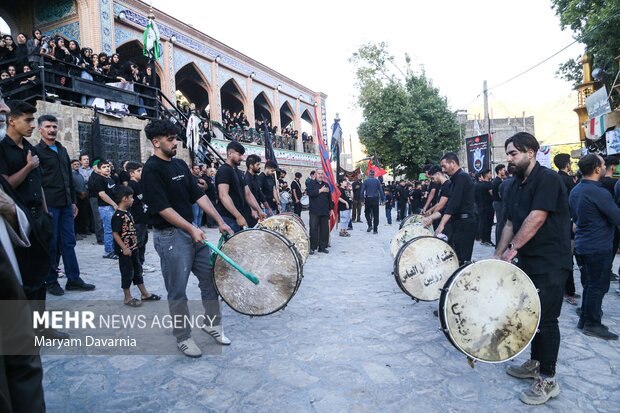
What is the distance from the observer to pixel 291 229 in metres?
6.25

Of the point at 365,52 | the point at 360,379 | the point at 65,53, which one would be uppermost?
the point at 365,52

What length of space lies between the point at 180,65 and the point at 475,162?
49.1 ft

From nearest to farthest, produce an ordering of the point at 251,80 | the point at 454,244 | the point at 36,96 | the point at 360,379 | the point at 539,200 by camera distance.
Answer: the point at 539,200, the point at 360,379, the point at 454,244, the point at 36,96, the point at 251,80

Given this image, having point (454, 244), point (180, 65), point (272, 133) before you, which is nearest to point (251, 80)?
point (272, 133)

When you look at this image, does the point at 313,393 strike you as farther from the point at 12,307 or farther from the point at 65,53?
the point at 65,53

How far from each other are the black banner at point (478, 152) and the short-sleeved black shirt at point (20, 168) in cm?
1542

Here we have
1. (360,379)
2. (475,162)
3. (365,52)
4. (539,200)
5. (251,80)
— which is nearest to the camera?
(539,200)

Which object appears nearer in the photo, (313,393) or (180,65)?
(313,393)

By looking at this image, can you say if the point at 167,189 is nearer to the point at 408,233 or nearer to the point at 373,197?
the point at 408,233

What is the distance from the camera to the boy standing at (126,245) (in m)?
5.01

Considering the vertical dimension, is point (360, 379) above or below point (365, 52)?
below

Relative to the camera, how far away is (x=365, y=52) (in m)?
32.9

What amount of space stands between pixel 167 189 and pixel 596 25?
1670 centimetres

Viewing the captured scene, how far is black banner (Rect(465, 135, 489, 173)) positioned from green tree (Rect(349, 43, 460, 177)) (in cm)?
1179
